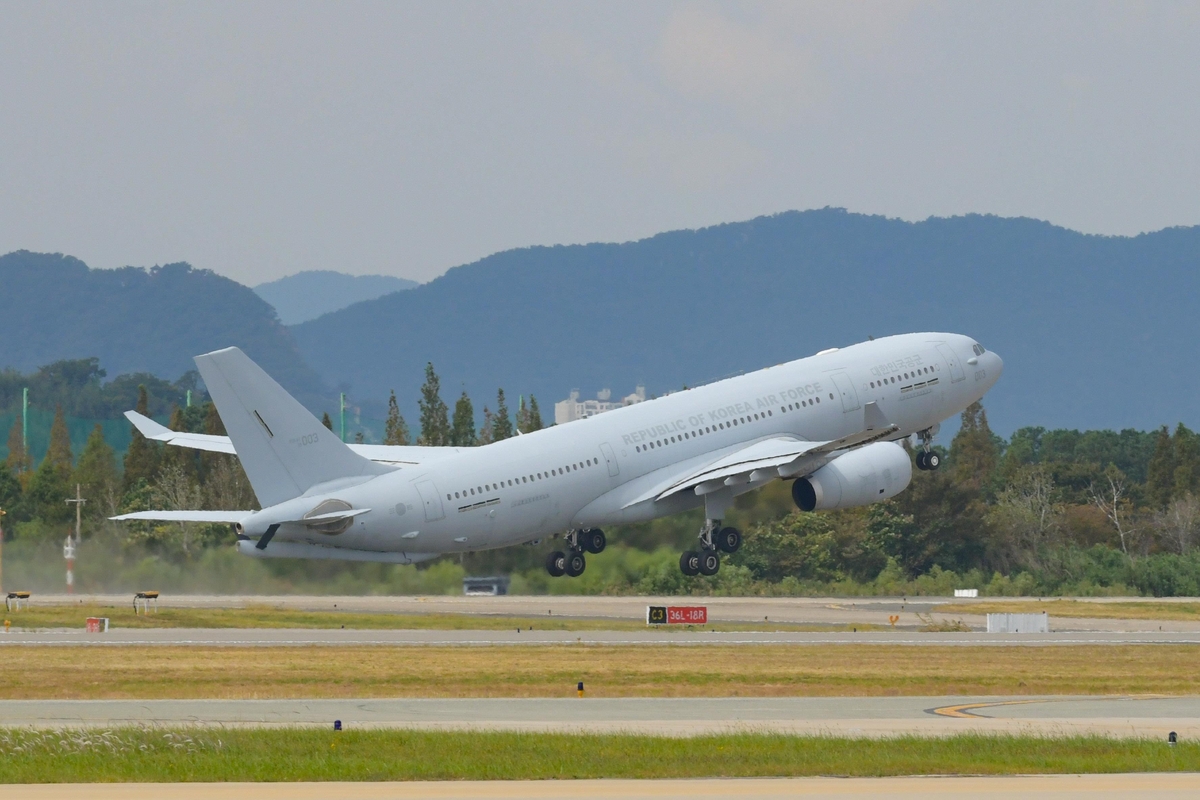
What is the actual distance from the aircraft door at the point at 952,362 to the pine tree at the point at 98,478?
4968 cm

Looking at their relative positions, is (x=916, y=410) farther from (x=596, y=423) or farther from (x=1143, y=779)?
(x=1143, y=779)

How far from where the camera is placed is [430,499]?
56.4 m

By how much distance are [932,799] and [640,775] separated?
5.68m

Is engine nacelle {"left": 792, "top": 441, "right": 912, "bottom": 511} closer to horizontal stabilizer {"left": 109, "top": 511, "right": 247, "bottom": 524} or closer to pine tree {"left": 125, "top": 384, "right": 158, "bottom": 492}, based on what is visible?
horizontal stabilizer {"left": 109, "top": 511, "right": 247, "bottom": 524}

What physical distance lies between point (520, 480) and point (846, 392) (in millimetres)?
13787

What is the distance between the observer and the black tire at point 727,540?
215 ft

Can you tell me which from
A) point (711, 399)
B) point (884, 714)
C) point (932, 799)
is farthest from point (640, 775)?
point (711, 399)

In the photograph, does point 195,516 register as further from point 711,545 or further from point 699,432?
point 711,545

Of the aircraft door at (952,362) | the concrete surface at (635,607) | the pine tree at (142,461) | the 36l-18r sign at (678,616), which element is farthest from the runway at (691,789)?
the pine tree at (142,461)

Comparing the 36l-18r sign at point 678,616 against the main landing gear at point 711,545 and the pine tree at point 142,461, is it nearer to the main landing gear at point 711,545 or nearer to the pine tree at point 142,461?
the main landing gear at point 711,545

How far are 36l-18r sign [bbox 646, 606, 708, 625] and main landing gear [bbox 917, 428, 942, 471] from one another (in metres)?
10.1

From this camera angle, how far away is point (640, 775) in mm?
32344

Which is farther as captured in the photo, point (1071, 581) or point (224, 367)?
point (1071, 581)

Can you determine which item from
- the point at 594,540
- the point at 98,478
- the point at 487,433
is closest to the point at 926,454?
the point at 594,540
